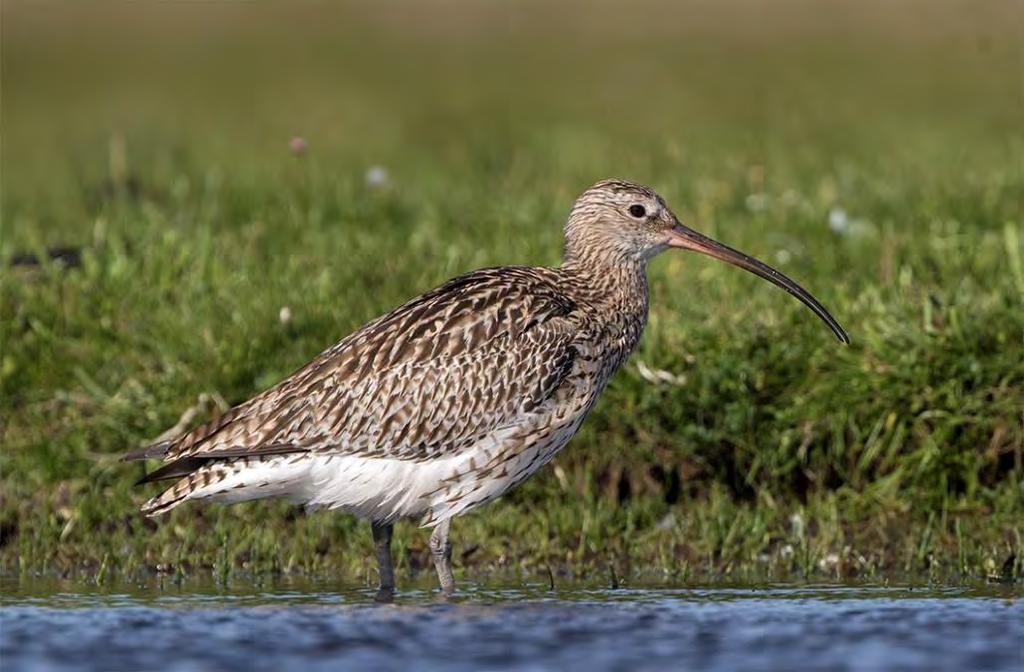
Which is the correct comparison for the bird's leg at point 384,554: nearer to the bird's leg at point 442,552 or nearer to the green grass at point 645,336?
the bird's leg at point 442,552

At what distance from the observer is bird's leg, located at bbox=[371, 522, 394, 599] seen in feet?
28.7

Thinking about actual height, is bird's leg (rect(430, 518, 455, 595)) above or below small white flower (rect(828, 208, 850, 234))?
below

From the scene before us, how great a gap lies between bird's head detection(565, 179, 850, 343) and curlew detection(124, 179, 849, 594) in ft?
2.13

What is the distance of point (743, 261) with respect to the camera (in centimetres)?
984

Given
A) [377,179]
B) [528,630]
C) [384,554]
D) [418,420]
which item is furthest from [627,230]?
[377,179]

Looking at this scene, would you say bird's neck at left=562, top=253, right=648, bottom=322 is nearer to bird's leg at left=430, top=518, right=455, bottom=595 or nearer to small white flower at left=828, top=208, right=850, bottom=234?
bird's leg at left=430, top=518, right=455, bottom=595

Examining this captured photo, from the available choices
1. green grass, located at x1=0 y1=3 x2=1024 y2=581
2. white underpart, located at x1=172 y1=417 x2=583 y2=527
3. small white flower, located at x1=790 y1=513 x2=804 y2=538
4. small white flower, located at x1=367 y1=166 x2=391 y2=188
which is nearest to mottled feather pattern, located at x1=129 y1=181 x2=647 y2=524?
white underpart, located at x1=172 y1=417 x2=583 y2=527

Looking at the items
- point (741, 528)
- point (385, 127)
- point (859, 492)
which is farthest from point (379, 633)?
point (385, 127)

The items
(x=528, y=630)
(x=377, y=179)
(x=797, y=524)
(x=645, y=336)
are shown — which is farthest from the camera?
(x=377, y=179)

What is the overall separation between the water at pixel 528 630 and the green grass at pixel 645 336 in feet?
2.21

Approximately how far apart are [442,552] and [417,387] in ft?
2.20

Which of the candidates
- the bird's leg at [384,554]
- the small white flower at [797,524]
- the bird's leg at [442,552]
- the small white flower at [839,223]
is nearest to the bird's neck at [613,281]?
the small white flower at [797,524]

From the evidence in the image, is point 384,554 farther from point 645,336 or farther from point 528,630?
point 645,336

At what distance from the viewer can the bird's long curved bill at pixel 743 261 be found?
9664 millimetres
